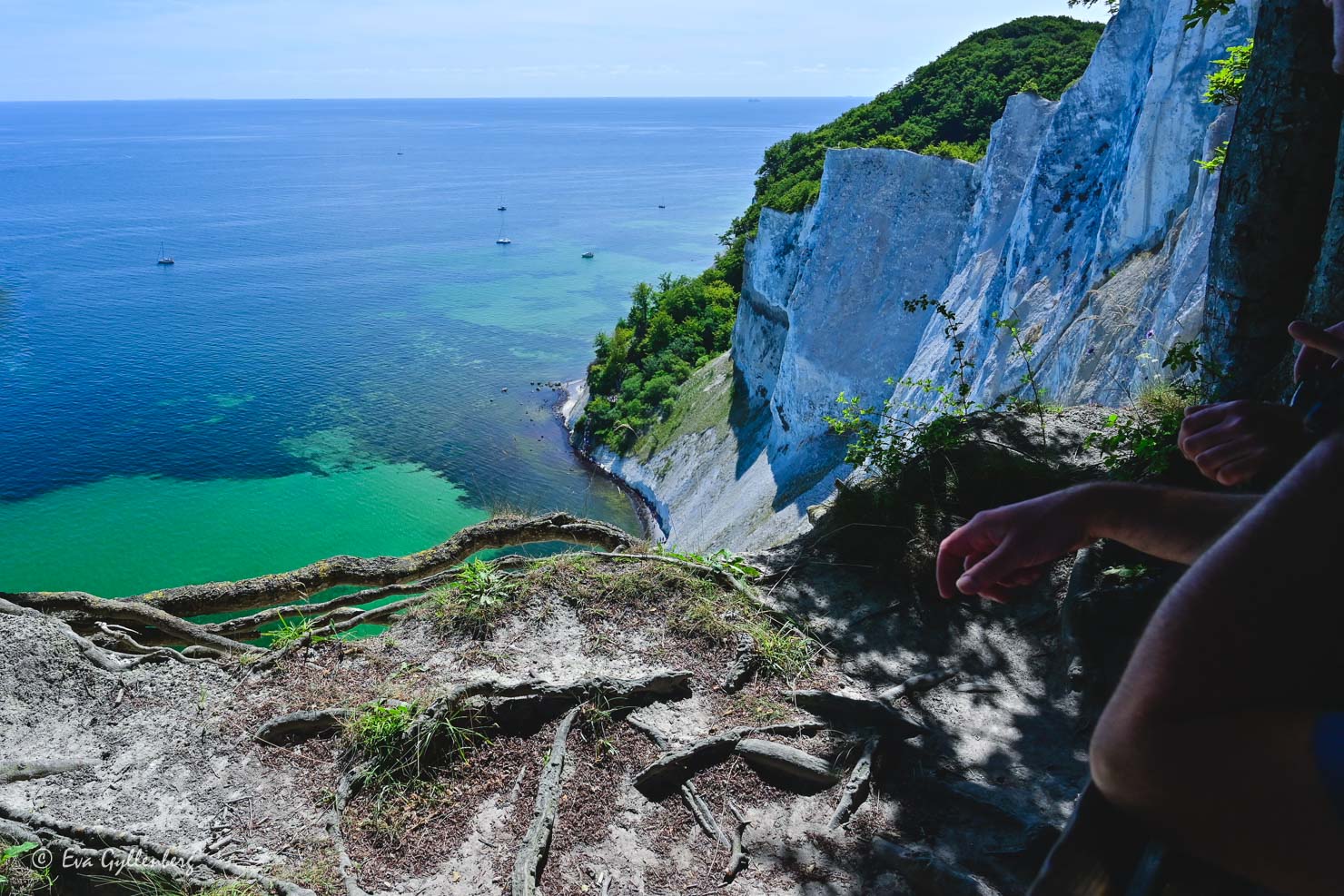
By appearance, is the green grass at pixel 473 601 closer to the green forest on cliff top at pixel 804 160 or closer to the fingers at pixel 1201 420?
the fingers at pixel 1201 420

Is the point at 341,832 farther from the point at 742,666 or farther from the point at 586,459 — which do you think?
the point at 586,459

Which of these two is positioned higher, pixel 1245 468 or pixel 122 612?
pixel 1245 468

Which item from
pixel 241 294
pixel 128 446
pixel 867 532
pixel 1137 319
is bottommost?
pixel 128 446

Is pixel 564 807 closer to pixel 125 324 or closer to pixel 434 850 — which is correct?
pixel 434 850

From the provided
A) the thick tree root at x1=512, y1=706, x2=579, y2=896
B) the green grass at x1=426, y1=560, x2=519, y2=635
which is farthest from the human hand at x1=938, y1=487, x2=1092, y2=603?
the green grass at x1=426, y1=560, x2=519, y2=635

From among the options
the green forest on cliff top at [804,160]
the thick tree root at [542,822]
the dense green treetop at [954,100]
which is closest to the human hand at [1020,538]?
the thick tree root at [542,822]


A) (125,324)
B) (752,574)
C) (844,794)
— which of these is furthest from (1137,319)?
(125,324)

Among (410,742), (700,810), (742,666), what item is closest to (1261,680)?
(700,810)

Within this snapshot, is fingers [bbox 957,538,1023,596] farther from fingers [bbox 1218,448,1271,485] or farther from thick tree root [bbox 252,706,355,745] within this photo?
thick tree root [bbox 252,706,355,745]
